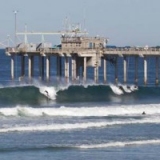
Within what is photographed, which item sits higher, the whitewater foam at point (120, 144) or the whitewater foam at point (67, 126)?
the whitewater foam at point (120, 144)

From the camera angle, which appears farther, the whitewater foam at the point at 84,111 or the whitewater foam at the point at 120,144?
the whitewater foam at the point at 84,111

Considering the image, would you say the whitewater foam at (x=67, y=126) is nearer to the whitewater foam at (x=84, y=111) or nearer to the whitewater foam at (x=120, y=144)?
the whitewater foam at (x=84, y=111)

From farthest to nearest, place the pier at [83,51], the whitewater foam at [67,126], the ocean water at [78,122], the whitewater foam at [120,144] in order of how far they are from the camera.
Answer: the pier at [83,51] → the whitewater foam at [67,126] → the whitewater foam at [120,144] → the ocean water at [78,122]

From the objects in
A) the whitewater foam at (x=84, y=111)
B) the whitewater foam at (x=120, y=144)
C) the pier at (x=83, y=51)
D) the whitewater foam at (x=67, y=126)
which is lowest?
the whitewater foam at (x=84, y=111)

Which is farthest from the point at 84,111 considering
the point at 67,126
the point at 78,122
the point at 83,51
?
the point at 83,51

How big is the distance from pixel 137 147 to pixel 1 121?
14686 millimetres

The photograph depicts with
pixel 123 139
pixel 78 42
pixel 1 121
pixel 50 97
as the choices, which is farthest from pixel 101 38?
pixel 123 139

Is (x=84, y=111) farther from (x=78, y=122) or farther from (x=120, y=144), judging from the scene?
(x=120, y=144)

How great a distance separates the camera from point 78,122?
59938 millimetres

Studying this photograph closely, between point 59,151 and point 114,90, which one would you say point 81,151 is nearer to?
point 59,151

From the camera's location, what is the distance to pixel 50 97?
3282 inches

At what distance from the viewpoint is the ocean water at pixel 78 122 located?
46.6 metres

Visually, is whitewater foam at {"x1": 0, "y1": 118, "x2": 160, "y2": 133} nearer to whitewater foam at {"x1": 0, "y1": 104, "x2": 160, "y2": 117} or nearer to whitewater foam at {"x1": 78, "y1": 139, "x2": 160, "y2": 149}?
whitewater foam at {"x1": 0, "y1": 104, "x2": 160, "y2": 117}

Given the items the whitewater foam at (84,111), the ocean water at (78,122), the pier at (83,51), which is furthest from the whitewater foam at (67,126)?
the pier at (83,51)
